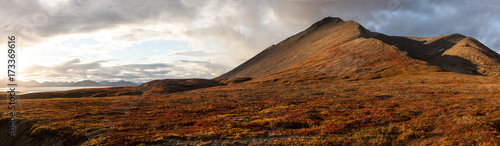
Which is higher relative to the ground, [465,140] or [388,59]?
[388,59]

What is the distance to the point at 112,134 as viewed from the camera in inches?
925

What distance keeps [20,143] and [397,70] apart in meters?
96.3

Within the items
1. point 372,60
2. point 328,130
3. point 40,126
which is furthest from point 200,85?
point 328,130

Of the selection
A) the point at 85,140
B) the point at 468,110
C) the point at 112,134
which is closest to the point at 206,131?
the point at 112,134

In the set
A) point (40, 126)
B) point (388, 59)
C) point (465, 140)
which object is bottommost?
point (465, 140)

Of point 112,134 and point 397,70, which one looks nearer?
point 112,134

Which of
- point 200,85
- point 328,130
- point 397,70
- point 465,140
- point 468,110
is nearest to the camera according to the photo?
point 465,140

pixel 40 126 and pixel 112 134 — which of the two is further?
pixel 40 126

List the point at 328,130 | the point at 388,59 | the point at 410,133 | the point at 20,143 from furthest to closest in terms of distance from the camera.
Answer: the point at 388,59, the point at 20,143, the point at 328,130, the point at 410,133

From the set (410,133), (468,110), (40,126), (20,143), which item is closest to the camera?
(410,133)

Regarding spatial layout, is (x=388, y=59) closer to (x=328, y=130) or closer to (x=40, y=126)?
(x=328, y=130)

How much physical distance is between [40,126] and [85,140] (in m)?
9.59

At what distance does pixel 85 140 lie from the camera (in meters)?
22.6

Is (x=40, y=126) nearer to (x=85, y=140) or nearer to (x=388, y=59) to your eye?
(x=85, y=140)
